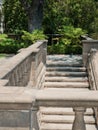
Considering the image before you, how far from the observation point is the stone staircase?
11.7 m

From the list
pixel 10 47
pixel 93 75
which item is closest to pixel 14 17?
pixel 10 47

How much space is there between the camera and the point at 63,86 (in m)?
14.9

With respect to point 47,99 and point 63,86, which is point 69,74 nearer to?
Answer: point 63,86

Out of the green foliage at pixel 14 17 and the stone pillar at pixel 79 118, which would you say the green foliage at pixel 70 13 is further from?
the stone pillar at pixel 79 118

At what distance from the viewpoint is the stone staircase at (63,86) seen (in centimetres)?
1172

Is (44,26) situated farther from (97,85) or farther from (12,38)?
(97,85)

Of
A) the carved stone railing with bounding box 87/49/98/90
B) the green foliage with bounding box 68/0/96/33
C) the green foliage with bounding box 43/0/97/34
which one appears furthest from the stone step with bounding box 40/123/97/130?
the green foliage with bounding box 68/0/96/33

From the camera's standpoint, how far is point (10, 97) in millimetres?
3732

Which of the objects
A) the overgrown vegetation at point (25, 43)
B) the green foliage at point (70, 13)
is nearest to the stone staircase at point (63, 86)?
the overgrown vegetation at point (25, 43)

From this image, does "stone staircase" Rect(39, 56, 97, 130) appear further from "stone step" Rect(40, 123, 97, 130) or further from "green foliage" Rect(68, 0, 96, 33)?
"green foliage" Rect(68, 0, 96, 33)

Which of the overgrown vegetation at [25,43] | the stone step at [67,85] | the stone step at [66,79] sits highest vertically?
the overgrown vegetation at [25,43]

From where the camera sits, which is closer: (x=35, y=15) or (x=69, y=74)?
(x=69, y=74)

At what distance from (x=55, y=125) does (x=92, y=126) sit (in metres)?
1.24

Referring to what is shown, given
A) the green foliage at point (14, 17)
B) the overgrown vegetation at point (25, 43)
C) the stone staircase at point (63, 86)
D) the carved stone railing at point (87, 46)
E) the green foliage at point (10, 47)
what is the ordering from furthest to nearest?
1. the green foliage at point (14, 17)
2. the green foliage at point (10, 47)
3. the overgrown vegetation at point (25, 43)
4. the carved stone railing at point (87, 46)
5. the stone staircase at point (63, 86)
